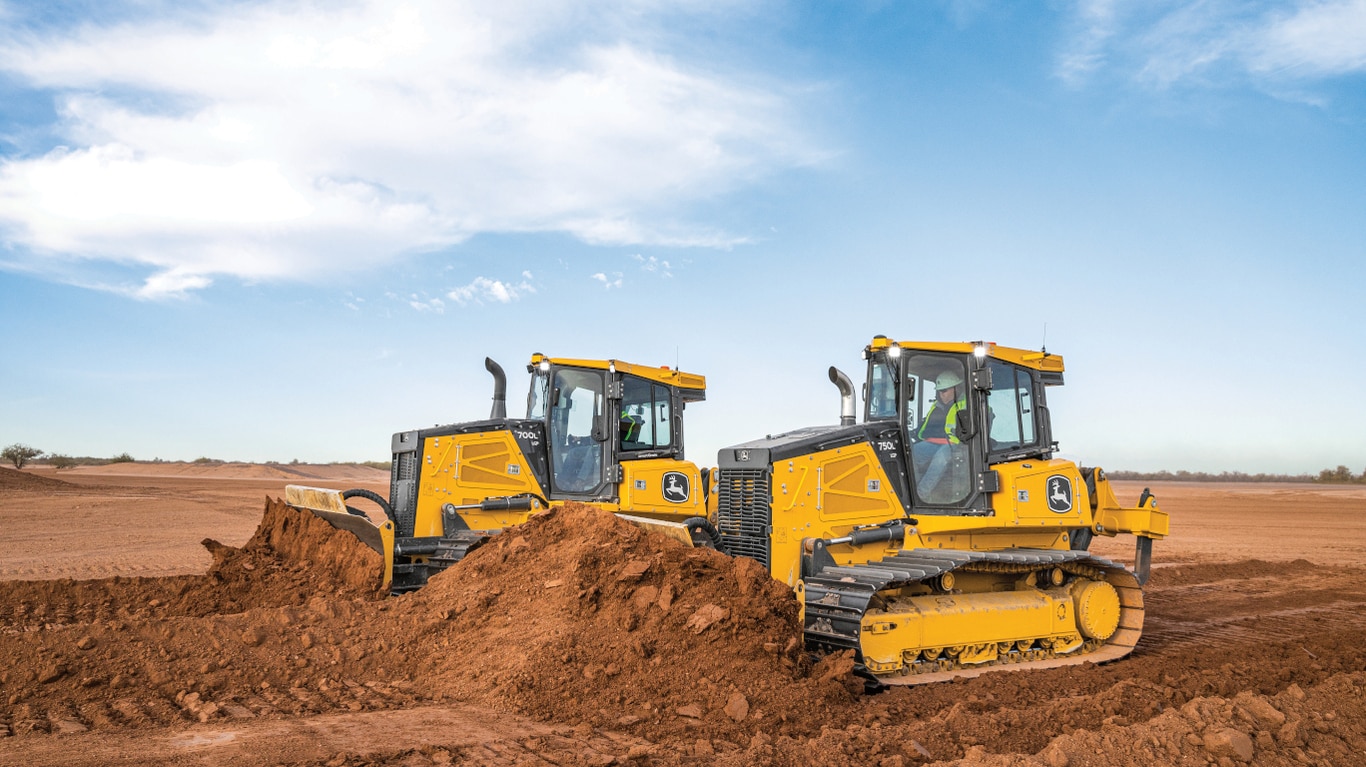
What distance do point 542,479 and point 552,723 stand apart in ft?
20.9

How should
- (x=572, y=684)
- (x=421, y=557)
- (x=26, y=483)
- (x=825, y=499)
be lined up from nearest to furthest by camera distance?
(x=572, y=684) < (x=825, y=499) < (x=421, y=557) < (x=26, y=483)

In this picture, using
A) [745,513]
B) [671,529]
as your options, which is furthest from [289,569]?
[745,513]

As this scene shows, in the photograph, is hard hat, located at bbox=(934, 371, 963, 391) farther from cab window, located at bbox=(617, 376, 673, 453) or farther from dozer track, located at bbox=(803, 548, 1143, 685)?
cab window, located at bbox=(617, 376, 673, 453)

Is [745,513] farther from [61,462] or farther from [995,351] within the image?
[61,462]

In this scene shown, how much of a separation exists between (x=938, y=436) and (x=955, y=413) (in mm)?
297

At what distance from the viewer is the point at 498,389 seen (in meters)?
13.4

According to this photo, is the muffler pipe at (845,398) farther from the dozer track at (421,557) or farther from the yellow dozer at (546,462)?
the dozer track at (421,557)

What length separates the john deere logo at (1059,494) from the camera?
31.7 feet

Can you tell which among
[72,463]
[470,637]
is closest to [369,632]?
[470,637]

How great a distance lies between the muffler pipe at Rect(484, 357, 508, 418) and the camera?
1323cm

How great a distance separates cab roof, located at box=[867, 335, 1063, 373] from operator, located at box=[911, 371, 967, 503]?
288mm

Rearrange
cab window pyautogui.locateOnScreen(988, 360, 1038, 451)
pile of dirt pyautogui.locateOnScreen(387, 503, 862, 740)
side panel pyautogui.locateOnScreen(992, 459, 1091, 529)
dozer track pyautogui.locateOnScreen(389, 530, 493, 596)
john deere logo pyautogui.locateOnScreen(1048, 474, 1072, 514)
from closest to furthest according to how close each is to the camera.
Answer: pile of dirt pyautogui.locateOnScreen(387, 503, 862, 740)
side panel pyautogui.locateOnScreen(992, 459, 1091, 529)
john deere logo pyautogui.locateOnScreen(1048, 474, 1072, 514)
cab window pyautogui.locateOnScreen(988, 360, 1038, 451)
dozer track pyautogui.locateOnScreen(389, 530, 493, 596)

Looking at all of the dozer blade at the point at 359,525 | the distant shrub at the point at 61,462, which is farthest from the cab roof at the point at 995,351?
the distant shrub at the point at 61,462

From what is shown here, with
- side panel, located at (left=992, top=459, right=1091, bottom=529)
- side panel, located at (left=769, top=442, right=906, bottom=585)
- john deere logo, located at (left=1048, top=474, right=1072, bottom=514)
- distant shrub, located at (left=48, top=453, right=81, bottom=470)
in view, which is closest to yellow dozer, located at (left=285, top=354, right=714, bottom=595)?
side panel, located at (left=769, top=442, right=906, bottom=585)
